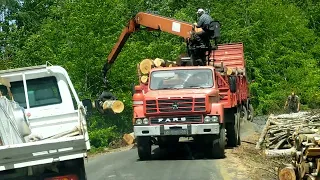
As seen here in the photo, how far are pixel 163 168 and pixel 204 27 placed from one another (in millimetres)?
4769

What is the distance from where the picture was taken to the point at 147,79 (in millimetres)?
17297

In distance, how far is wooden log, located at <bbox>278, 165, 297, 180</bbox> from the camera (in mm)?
11104

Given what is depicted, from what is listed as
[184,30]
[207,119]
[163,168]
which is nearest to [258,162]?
[207,119]

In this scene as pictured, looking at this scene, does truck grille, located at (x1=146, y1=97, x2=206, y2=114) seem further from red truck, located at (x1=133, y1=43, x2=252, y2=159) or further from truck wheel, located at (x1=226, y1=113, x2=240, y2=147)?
truck wheel, located at (x1=226, y1=113, x2=240, y2=147)

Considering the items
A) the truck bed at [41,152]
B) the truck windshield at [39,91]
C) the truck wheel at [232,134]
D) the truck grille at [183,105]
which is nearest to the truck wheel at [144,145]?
the truck grille at [183,105]

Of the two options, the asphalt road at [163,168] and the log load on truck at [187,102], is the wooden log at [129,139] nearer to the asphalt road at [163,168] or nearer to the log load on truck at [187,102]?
the log load on truck at [187,102]

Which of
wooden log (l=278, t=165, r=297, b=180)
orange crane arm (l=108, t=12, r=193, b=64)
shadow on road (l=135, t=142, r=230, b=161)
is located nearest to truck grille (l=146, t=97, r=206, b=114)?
shadow on road (l=135, t=142, r=230, b=161)

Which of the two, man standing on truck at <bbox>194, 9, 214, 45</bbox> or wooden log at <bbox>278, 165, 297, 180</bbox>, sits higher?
man standing on truck at <bbox>194, 9, 214, 45</bbox>

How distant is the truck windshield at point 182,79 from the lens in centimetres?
1594

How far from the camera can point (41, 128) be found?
10.4m

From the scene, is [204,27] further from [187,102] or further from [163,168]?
[163,168]

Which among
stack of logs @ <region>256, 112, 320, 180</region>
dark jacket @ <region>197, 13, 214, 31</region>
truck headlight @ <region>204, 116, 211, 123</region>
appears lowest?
stack of logs @ <region>256, 112, 320, 180</region>

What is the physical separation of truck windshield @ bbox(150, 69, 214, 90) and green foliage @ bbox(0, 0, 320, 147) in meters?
8.57

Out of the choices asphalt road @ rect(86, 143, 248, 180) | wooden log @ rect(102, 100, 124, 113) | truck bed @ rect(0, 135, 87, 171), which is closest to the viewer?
truck bed @ rect(0, 135, 87, 171)
